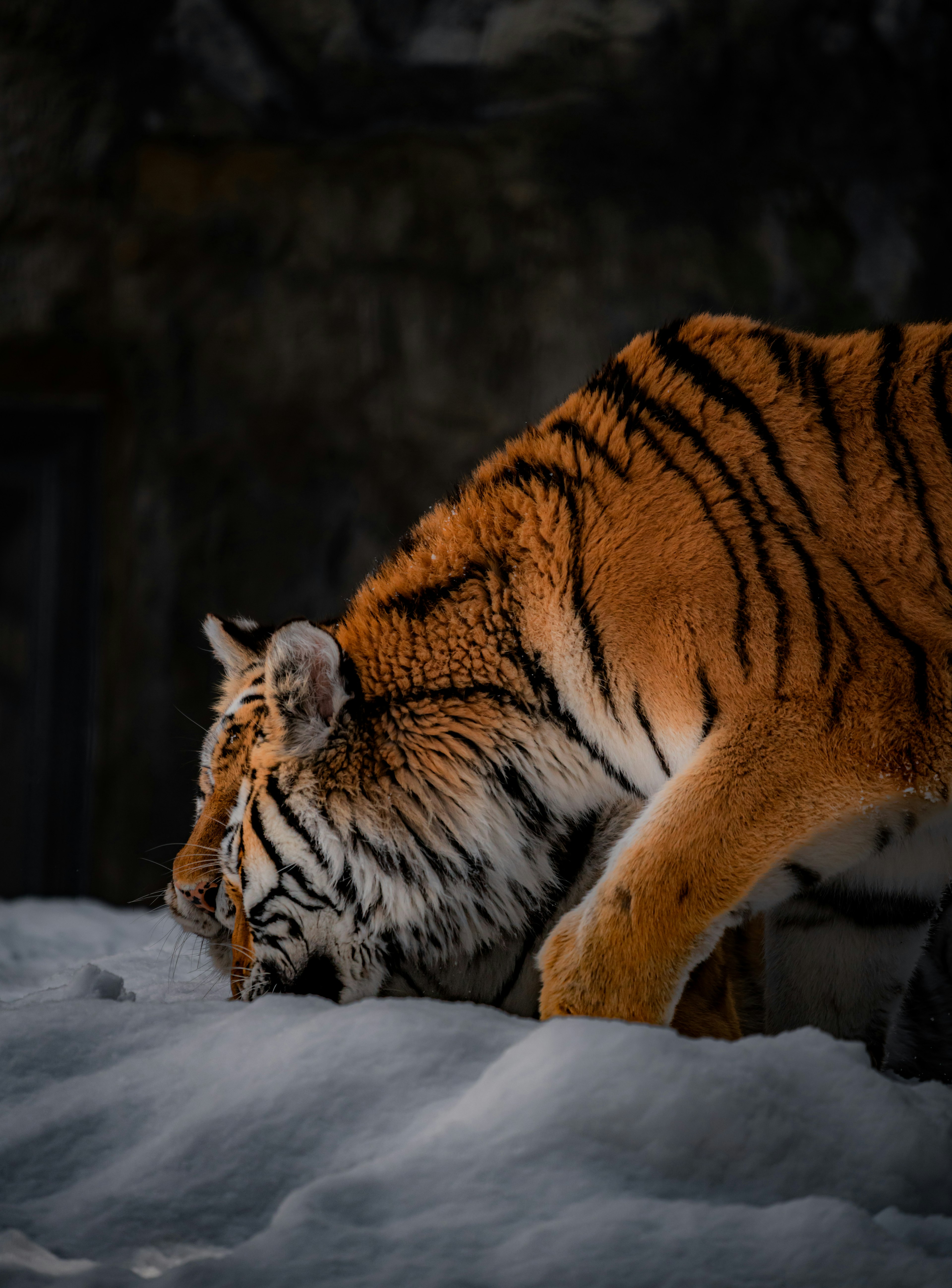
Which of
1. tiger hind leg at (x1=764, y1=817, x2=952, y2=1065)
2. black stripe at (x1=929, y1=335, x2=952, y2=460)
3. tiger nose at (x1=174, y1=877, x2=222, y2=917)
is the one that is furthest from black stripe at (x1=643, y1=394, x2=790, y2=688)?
tiger nose at (x1=174, y1=877, x2=222, y2=917)

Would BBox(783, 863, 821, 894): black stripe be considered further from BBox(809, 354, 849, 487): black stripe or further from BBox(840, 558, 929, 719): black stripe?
BBox(809, 354, 849, 487): black stripe

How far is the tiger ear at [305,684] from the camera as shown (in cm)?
125

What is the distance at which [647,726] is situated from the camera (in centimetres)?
120

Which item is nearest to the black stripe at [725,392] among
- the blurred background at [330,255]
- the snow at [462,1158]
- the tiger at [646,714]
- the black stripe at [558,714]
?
the tiger at [646,714]

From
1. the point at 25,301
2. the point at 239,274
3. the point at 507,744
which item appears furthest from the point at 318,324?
the point at 507,744

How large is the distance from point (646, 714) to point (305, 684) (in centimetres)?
35

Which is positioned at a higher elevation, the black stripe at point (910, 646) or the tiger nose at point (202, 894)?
the black stripe at point (910, 646)

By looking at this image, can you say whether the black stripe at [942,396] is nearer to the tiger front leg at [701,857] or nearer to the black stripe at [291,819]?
the tiger front leg at [701,857]

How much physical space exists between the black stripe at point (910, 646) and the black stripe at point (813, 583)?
4 cm

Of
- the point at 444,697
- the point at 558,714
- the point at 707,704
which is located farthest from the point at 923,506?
the point at 444,697

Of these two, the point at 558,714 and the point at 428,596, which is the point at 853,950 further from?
the point at 428,596

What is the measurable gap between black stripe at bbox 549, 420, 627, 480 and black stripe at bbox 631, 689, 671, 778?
0.86ft

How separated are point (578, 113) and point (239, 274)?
0.94 meters

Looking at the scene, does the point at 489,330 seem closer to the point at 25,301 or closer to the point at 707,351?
the point at 25,301
